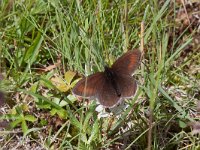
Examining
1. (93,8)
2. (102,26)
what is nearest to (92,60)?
(102,26)

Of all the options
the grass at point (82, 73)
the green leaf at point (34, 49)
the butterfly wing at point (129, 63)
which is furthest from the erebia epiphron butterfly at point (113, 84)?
the green leaf at point (34, 49)

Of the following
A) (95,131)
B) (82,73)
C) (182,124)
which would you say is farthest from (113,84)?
(82,73)

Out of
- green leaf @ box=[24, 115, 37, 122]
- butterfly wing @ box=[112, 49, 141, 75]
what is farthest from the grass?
butterfly wing @ box=[112, 49, 141, 75]

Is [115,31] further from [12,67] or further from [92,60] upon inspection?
[12,67]

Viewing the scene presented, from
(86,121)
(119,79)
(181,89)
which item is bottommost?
(181,89)

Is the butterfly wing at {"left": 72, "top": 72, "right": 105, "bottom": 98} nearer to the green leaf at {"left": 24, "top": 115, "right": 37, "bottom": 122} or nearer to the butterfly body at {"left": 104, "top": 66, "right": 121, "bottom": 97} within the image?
the butterfly body at {"left": 104, "top": 66, "right": 121, "bottom": 97}

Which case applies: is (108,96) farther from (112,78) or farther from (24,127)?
(24,127)
